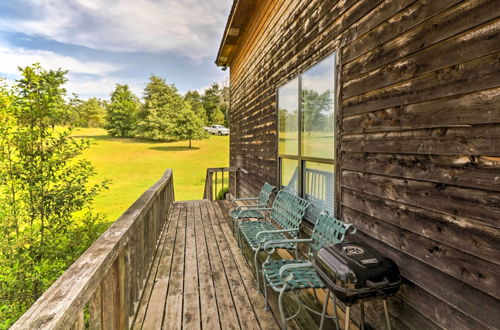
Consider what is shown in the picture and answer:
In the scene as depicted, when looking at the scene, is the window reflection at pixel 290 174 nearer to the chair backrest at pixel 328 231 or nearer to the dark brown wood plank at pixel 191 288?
the chair backrest at pixel 328 231

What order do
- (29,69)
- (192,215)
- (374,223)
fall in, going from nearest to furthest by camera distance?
(374,223)
(29,69)
(192,215)

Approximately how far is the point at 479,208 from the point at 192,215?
4.94m

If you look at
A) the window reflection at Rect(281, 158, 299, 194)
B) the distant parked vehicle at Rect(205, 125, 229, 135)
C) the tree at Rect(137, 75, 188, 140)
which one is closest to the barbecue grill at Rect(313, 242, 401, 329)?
the window reflection at Rect(281, 158, 299, 194)

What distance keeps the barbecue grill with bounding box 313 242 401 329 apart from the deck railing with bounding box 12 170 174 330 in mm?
1234

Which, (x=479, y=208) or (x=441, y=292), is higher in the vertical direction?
(x=479, y=208)

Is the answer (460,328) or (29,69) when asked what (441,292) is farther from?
(29,69)

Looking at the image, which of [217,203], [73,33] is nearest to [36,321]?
[217,203]

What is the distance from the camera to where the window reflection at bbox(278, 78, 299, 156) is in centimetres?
339

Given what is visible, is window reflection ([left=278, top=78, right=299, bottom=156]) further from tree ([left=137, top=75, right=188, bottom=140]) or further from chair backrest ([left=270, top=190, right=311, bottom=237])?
tree ([left=137, top=75, right=188, bottom=140])

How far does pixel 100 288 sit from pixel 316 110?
249 centimetres

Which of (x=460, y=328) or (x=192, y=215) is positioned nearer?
(x=460, y=328)

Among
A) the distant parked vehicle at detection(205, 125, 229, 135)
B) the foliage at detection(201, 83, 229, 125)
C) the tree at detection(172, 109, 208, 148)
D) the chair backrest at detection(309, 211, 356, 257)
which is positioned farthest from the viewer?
the foliage at detection(201, 83, 229, 125)

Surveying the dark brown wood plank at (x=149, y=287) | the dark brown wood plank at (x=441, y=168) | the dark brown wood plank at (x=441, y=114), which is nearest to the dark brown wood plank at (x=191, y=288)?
the dark brown wood plank at (x=149, y=287)

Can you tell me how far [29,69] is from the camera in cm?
427
